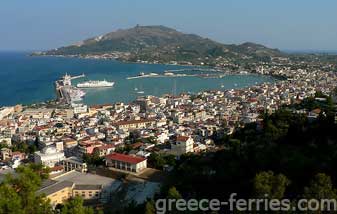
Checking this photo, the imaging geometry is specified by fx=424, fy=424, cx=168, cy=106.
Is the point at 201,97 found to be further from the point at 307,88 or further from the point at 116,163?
the point at 116,163

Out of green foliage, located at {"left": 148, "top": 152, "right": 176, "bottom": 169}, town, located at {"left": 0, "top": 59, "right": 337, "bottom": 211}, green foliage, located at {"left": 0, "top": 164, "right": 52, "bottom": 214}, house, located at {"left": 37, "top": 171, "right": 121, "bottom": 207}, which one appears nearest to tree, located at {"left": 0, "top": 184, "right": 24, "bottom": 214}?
green foliage, located at {"left": 0, "top": 164, "right": 52, "bottom": 214}

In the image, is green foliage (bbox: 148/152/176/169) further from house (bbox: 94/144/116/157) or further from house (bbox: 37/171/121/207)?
house (bbox: 94/144/116/157)

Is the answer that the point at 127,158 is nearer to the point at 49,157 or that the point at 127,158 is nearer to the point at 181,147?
the point at 181,147

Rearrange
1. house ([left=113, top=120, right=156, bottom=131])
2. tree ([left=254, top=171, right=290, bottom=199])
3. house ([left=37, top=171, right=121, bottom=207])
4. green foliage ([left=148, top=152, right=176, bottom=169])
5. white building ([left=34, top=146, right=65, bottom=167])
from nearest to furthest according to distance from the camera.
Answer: tree ([left=254, top=171, right=290, bottom=199])
house ([left=37, top=171, right=121, bottom=207])
green foliage ([left=148, top=152, right=176, bottom=169])
white building ([left=34, top=146, right=65, bottom=167])
house ([left=113, top=120, right=156, bottom=131])

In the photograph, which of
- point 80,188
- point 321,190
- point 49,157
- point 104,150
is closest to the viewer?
point 321,190

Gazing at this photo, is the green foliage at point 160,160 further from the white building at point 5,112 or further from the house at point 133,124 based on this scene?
the white building at point 5,112

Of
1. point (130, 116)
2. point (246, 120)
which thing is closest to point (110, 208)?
point (246, 120)

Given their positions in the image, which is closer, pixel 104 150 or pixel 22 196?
pixel 22 196

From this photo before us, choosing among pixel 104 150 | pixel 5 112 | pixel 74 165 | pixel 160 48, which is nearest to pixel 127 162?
pixel 74 165
